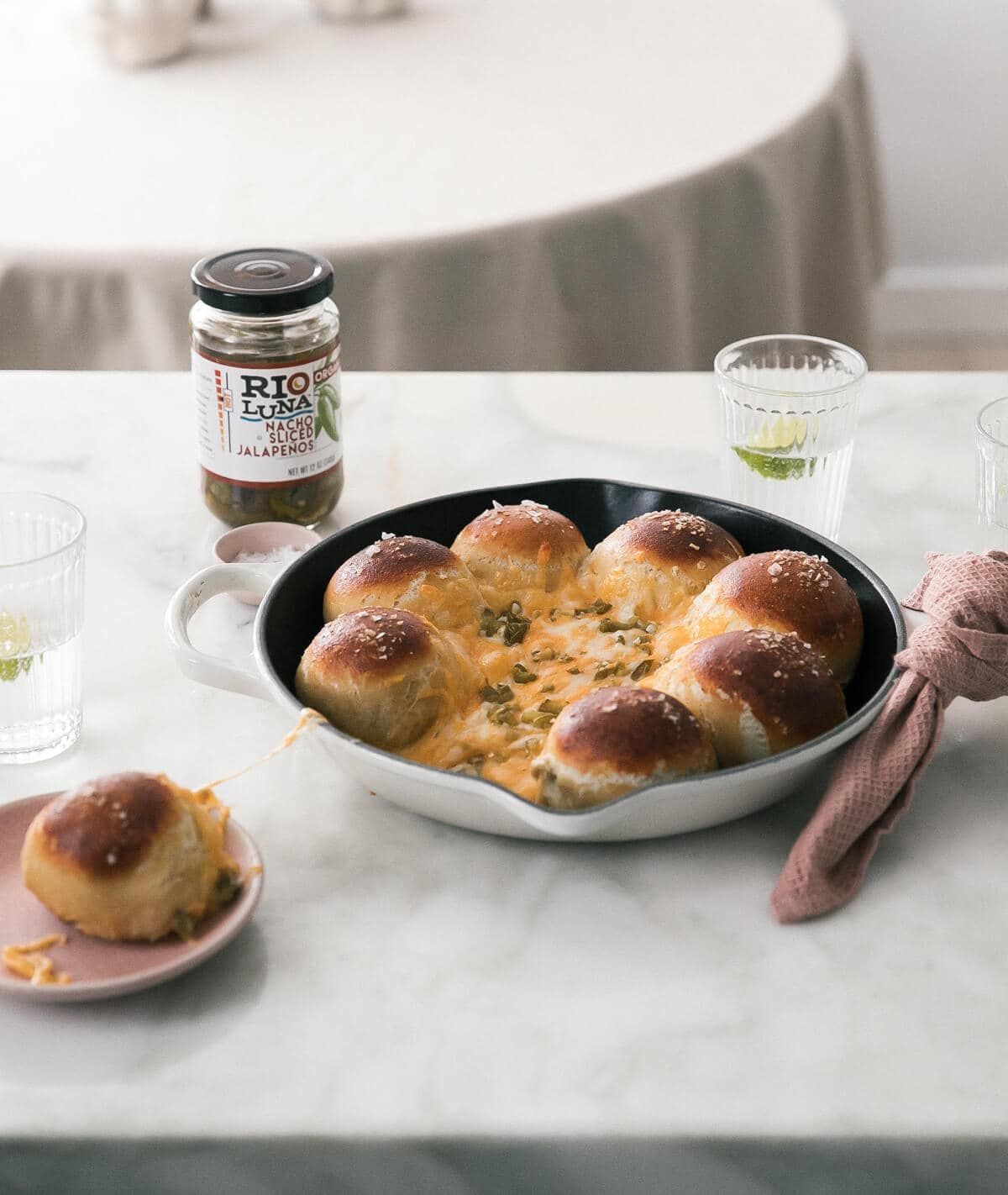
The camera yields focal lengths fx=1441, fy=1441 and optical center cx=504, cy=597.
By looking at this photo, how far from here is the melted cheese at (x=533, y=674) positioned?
2.66 feet

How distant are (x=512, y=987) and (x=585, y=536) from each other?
411mm

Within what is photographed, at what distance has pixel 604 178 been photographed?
1765mm

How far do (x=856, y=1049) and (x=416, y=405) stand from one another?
86 centimetres

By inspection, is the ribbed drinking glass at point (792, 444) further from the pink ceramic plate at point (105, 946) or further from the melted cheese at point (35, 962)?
the melted cheese at point (35, 962)

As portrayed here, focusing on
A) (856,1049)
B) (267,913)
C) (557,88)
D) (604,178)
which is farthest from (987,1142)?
(557,88)

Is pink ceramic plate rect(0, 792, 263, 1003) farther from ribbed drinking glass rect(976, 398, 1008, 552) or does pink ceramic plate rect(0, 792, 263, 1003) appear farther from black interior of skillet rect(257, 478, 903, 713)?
ribbed drinking glass rect(976, 398, 1008, 552)

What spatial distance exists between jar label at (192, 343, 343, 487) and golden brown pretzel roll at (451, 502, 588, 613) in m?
0.19

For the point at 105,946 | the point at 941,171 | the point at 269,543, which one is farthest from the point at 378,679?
the point at 941,171

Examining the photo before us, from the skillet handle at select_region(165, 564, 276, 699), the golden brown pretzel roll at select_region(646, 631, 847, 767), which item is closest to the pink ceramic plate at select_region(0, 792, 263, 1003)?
the skillet handle at select_region(165, 564, 276, 699)

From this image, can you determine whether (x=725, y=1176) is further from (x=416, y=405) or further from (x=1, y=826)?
(x=416, y=405)

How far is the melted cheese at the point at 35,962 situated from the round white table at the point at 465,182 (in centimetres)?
101

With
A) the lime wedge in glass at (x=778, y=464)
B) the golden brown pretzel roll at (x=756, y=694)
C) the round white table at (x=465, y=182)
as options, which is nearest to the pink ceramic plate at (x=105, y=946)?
the golden brown pretzel roll at (x=756, y=694)

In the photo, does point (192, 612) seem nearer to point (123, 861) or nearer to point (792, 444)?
point (123, 861)

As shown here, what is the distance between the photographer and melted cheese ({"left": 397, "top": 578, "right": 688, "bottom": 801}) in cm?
81
